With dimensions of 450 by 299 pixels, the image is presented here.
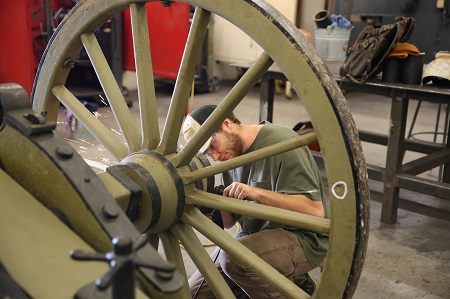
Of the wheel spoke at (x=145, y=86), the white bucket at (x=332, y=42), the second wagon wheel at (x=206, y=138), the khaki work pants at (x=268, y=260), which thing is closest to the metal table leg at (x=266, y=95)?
the white bucket at (x=332, y=42)

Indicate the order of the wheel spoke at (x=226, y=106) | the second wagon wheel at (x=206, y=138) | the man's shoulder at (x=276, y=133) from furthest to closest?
the man's shoulder at (x=276, y=133)
the wheel spoke at (x=226, y=106)
the second wagon wheel at (x=206, y=138)

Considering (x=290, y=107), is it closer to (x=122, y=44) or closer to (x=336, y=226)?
(x=122, y=44)

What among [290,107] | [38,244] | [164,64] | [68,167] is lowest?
[290,107]

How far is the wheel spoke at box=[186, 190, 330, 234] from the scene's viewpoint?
154 cm

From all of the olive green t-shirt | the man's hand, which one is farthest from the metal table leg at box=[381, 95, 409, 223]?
the man's hand

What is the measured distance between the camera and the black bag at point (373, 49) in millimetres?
3593

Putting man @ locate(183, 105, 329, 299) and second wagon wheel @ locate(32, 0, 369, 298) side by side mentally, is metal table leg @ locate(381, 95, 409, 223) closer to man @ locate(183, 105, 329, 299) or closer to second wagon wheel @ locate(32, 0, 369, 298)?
man @ locate(183, 105, 329, 299)

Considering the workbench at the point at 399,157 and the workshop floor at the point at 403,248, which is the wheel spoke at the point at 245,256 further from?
the workbench at the point at 399,157

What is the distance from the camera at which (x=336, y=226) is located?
148cm

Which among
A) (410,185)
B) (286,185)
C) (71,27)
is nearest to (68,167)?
(71,27)

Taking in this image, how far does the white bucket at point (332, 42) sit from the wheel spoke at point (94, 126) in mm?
2907

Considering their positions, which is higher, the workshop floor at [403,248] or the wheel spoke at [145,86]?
the wheel spoke at [145,86]

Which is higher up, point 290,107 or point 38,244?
point 38,244

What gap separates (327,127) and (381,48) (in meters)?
2.36
